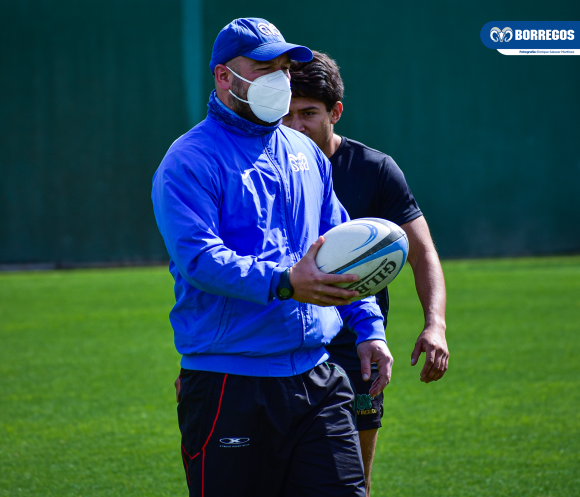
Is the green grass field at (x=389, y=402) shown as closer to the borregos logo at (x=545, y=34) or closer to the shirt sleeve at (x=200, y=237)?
the shirt sleeve at (x=200, y=237)

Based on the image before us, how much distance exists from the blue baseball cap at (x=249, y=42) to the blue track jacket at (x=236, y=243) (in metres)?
0.21

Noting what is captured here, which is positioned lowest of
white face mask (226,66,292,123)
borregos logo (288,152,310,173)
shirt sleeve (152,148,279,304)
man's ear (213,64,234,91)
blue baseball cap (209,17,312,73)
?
shirt sleeve (152,148,279,304)

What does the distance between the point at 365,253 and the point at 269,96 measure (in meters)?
0.68

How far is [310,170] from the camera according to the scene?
2.87 metres

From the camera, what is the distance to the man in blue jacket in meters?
2.47

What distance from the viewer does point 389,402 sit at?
641 centimetres

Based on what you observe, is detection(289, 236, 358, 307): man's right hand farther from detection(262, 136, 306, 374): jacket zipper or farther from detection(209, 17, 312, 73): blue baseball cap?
detection(209, 17, 312, 73): blue baseball cap

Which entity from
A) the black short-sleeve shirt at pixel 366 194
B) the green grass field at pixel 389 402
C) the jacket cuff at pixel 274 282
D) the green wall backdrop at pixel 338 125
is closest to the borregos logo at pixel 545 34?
the green wall backdrop at pixel 338 125

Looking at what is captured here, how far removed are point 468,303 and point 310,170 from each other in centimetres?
902

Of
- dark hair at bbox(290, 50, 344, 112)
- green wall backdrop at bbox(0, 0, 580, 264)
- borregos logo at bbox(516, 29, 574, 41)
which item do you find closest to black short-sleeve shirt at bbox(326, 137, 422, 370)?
dark hair at bbox(290, 50, 344, 112)

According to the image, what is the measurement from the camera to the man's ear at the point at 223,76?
108 inches

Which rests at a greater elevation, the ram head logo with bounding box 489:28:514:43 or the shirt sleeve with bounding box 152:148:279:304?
the ram head logo with bounding box 489:28:514:43

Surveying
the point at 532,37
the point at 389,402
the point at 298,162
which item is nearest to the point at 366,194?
the point at 298,162

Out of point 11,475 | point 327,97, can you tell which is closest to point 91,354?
point 11,475
